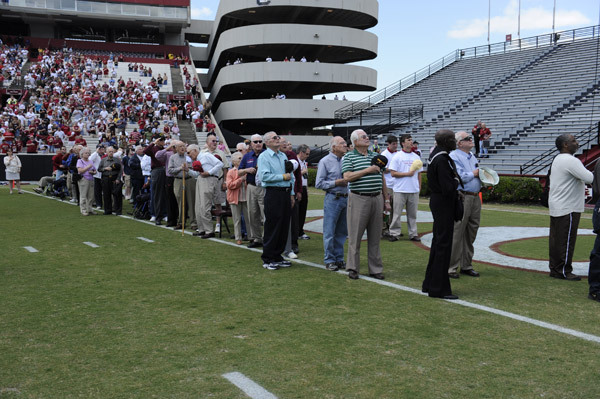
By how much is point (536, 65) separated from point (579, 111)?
34.5 feet

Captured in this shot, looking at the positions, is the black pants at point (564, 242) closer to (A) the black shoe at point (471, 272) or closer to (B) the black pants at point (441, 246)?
(A) the black shoe at point (471, 272)

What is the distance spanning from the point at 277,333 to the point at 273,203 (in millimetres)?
3437

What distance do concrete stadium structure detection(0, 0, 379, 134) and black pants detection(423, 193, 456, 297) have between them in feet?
144

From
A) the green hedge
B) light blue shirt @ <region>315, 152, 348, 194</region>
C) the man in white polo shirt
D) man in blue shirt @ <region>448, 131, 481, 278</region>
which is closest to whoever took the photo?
man in blue shirt @ <region>448, 131, 481, 278</region>

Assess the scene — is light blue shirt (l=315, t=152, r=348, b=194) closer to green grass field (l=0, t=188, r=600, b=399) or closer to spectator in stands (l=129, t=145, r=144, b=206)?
green grass field (l=0, t=188, r=600, b=399)

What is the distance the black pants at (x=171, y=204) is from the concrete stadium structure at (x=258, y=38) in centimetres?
3727

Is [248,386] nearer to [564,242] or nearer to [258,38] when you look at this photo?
[564,242]

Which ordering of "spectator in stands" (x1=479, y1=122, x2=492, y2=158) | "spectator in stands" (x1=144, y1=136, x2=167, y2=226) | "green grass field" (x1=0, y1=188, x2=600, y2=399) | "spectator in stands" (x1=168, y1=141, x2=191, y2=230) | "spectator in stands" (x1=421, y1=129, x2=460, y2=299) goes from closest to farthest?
1. "green grass field" (x1=0, y1=188, x2=600, y2=399)
2. "spectator in stands" (x1=421, y1=129, x2=460, y2=299)
3. "spectator in stands" (x1=168, y1=141, x2=191, y2=230)
4. "spectator in stands" (x1=144, y1=136, x2=167, y2=226)
5. "spectator in stands" (x1=479, y1=122, x2=492, y2=158)

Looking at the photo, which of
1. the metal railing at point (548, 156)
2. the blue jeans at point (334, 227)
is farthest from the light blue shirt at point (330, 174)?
the metal railing at point (548, 156)

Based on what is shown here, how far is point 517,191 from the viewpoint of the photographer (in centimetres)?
1933

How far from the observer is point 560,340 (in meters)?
4.97

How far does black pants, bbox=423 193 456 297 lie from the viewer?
6.49 m

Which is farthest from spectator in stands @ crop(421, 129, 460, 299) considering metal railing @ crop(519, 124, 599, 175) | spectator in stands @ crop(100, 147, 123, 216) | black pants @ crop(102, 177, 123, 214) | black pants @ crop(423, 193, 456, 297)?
metal railing @ crop(519, 124, 599, 175)

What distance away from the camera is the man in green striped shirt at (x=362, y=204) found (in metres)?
7.55
